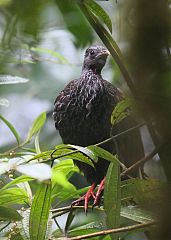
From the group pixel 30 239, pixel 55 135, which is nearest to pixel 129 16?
pixel 30 239

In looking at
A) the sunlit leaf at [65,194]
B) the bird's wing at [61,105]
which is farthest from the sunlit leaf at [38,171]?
the bird's wing at [61,105]

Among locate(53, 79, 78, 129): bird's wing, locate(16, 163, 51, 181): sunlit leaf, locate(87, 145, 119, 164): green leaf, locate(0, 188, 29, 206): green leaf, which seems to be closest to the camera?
locate(16, 163, 51, 181): sunlit leaf

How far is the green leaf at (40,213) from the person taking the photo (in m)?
1.17

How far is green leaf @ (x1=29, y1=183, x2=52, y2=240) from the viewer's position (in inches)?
45.9

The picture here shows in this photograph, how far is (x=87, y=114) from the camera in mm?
2506

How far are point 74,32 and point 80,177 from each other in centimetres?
269

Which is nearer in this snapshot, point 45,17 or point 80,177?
point 45,17

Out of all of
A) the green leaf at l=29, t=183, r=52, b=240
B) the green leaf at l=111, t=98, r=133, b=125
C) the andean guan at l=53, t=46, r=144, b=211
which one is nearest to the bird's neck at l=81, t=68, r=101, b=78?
the andean guan at l=53, t=46, r=144, b=211

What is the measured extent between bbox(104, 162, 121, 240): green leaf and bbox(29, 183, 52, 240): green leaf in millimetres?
140

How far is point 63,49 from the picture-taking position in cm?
241

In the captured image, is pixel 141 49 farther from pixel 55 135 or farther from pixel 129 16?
pixel 55 135

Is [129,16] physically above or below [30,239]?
above

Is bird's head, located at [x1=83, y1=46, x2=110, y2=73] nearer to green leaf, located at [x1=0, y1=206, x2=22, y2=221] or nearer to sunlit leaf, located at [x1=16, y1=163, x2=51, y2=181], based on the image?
green leaf, located at [x1=0, y1=206, x2=22, y2=221]

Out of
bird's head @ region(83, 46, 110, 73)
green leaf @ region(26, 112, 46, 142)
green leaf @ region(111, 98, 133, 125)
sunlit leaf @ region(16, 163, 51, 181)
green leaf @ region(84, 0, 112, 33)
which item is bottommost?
sunlit leaf @ region(16, 163, 51, 181)
